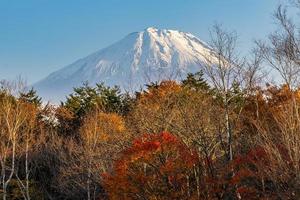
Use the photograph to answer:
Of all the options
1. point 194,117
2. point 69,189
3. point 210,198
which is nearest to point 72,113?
point 69,189

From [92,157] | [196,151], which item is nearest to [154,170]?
[196,151]

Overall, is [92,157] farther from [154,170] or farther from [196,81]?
[196,81]

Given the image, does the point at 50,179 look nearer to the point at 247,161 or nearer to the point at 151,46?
the point at 247,161

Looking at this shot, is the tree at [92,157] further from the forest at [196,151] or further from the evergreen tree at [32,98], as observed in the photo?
the evergreen tree at [32,98]

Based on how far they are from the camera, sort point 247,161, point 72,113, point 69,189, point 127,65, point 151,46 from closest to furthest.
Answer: point 247,161
point 69,189
point 72,113
point 127,65
point 151,46

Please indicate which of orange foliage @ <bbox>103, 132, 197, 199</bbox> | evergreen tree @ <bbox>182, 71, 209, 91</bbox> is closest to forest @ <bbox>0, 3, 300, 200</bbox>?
orange foliage @ <bbox>103, 132, 197, 199</bbox>

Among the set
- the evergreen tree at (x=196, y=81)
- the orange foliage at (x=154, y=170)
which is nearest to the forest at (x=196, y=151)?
the orange foliage at (x=154, y=170)

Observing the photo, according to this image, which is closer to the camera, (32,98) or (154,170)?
(154,170)

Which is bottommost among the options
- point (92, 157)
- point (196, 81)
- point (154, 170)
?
point (154, 170)

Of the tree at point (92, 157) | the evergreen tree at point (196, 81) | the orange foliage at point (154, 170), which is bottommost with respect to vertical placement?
the orange foliage at point (154, 170)

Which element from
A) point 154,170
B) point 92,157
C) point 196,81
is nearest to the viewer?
point 154,170

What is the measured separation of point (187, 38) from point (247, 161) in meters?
114

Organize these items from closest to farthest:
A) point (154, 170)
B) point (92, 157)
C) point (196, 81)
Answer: point (154, 170) < point (92, 157) < point (196, 81)

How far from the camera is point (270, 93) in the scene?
29.4 meters
